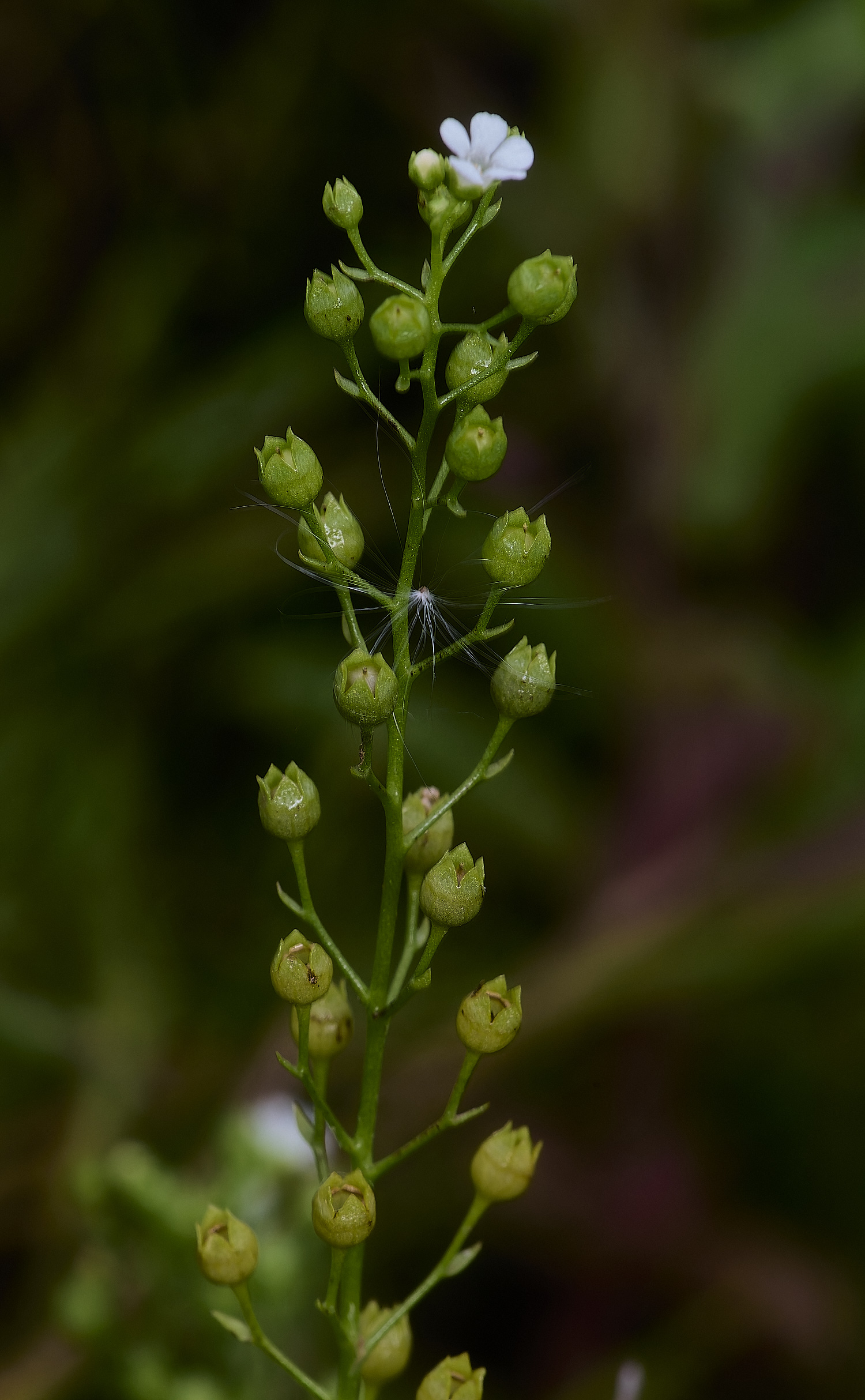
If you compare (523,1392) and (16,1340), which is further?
(523,1392)

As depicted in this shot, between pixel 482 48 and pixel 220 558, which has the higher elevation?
pixel 482 48

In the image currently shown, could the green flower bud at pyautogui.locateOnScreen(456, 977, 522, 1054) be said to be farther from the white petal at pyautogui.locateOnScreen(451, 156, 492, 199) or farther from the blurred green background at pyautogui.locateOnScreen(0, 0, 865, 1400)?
the blurred green background at pyautogui.locateOnScreen(0, 0, 865, 1400)

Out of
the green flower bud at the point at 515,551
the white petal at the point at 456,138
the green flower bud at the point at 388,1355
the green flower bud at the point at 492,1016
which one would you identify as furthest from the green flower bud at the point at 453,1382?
the white petal at the point at 456,138

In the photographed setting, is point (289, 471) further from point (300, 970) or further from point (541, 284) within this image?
point (300, 970)

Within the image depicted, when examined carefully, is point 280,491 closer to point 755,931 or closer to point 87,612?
point 755,931

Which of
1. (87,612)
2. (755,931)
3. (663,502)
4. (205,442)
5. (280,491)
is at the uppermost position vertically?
(280,491)

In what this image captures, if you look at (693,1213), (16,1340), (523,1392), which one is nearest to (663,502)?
(693,1213)

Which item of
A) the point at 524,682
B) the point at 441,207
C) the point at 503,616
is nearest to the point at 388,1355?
the point at 524,682
